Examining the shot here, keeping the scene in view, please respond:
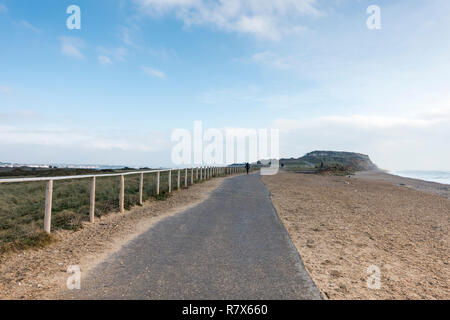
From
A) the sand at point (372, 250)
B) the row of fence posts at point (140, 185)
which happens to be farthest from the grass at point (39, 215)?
the sand at point (372, 250)

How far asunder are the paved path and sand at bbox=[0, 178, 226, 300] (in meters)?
0.36

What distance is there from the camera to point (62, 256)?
17.6 feet

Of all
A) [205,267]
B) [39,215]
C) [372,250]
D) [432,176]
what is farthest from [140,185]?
[432,176]

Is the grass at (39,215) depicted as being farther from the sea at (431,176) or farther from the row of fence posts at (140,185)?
the sea at (431,176)

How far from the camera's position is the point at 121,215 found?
30.8 feet

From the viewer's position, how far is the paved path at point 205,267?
381 centimetres

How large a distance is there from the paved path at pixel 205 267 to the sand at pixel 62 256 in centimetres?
36

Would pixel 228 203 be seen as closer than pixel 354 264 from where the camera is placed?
No

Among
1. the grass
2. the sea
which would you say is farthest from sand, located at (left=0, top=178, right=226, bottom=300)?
the sea

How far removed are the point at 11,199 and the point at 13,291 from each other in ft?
37.3
